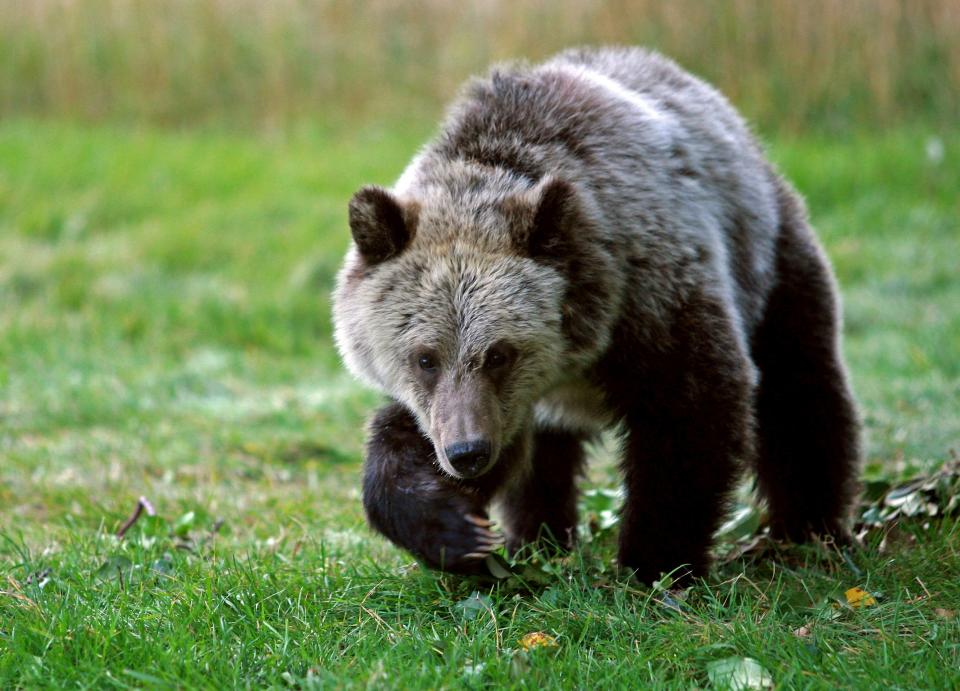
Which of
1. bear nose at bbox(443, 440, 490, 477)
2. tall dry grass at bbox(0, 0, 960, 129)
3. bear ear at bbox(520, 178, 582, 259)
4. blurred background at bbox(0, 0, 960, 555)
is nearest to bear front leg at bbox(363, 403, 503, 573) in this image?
bear nose at bbox(443, 440, 490, 477)

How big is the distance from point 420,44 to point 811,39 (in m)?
4.34

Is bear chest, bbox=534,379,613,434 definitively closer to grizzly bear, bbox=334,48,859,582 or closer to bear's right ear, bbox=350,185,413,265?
grizzly bear, bbox=334,48,859,582

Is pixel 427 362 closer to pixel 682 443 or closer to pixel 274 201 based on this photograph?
pixel 682 443

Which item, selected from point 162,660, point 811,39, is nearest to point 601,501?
point 162,660

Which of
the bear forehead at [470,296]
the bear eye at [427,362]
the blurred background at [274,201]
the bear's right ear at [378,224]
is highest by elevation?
the bear's right ear at [378,224]

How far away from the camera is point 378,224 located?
429 cm

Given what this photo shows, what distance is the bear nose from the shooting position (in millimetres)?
3920

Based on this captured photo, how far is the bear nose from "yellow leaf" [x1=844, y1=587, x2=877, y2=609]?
1255 mm

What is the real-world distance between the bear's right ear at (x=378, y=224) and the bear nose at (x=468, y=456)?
0.82 metres

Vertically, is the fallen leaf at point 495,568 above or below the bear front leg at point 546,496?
above

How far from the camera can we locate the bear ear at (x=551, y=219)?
414cm

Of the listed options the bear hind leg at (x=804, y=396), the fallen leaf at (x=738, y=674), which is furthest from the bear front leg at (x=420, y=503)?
the bear hind leg at (x=804, y=396)

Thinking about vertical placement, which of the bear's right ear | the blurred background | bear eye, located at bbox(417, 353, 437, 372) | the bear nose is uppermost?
the bear's right ear

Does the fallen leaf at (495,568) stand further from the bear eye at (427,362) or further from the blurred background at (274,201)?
the blurred background at (274,201)
